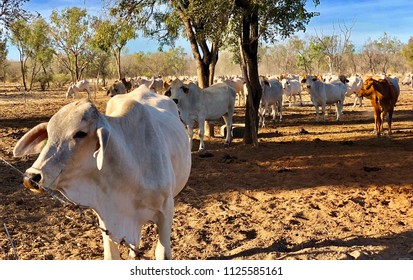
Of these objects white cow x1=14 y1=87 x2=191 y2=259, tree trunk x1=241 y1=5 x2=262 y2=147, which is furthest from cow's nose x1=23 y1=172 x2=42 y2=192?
tree trunk x1=241 y1=5 x2=262 y2=147

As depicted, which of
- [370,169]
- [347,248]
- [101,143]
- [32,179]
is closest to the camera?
[32,179]

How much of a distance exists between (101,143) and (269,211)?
399cm

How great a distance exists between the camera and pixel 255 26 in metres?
10.3

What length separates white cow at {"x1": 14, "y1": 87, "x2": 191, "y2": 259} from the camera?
94.4 inches

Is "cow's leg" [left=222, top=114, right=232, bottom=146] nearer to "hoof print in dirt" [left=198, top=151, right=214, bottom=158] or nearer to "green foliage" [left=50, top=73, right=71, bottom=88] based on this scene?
"hoof print in dirt" [left=198, top=151, right=214, bottom=158]

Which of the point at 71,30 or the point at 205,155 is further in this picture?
the point at 71,30

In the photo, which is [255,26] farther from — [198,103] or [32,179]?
[32,179]

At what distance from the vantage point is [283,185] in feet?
23.9

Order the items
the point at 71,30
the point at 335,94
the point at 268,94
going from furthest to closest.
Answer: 1. the point at 71,30
2. the point at 335,94
3. the point at 268,94

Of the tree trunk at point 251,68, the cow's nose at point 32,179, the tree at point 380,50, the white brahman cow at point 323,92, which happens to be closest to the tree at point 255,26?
the tree trunk at point 251,68

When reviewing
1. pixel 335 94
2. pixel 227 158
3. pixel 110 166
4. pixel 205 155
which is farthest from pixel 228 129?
pixel 110 166

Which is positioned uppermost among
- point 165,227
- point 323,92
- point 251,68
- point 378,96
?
point 251,68

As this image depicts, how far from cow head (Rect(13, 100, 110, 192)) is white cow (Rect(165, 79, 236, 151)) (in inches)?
303

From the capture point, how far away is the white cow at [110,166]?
2.40m
